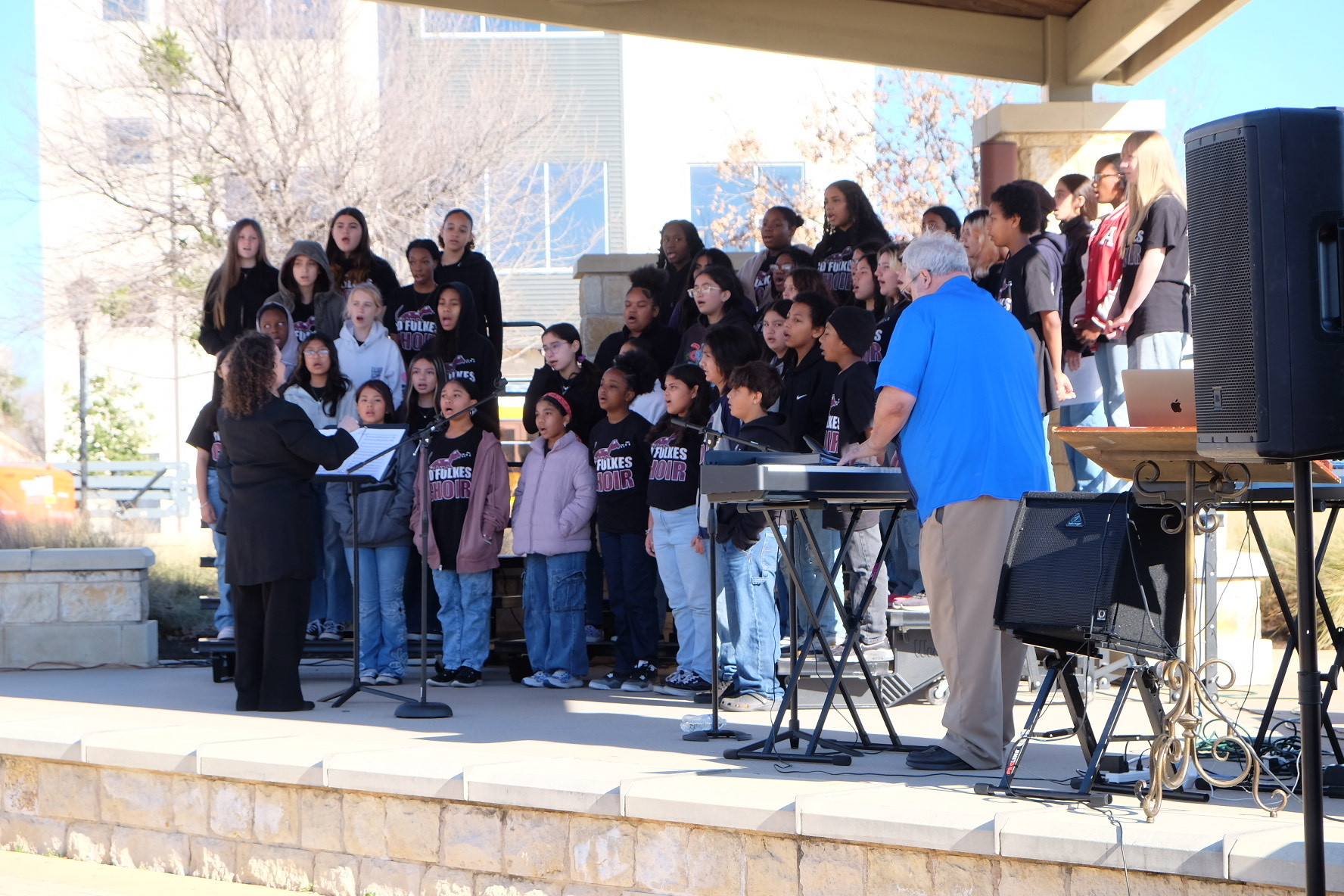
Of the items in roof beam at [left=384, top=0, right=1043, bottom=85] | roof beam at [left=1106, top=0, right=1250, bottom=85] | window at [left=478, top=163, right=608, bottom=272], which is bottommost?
roof beam at [left=1106, top=0, right=1250, bottom=85]

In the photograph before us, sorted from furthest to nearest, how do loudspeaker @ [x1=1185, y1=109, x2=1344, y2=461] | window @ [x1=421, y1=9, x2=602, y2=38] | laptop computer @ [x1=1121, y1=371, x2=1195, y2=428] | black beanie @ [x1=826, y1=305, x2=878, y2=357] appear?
window @ [x1=421, y1=9, x2=602, y2=38] < black beanie @ [x1=826, y1=305, x2=878, y2=357] < laptop computer @ [x1=1121, y1=371, x2=1195, y2=428] < loudspeaker @ [x1=1185, y1=109, x2=1344, y2=461]

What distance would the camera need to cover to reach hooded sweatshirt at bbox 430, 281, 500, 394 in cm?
898

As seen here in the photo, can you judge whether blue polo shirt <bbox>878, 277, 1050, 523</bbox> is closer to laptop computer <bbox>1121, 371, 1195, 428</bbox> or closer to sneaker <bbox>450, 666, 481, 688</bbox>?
laptop computer <bbox>1121, 371, 1195, 428</bbox>

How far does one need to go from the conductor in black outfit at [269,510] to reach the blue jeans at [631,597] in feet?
5.25

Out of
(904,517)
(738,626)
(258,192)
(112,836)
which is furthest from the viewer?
(258,192)

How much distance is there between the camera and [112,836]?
6035mm

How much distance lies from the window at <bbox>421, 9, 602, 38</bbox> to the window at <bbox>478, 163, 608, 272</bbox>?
2543 mm

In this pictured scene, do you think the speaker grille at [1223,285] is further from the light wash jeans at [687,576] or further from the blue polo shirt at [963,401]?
the light wash jeans at [687,576]

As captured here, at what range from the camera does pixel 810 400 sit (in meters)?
7.20

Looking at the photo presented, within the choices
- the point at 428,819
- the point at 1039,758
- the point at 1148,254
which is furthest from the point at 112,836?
the point at 1148,254

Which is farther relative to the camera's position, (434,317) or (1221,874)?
(434,317)

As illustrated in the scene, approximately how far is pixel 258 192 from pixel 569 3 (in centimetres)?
1588

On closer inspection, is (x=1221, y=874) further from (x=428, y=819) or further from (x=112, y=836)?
(x=112, y=836)

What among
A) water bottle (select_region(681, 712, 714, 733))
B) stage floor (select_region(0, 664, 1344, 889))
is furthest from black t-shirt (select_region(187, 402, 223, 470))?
water bottle (select_region(681, 712, 714, 733))
